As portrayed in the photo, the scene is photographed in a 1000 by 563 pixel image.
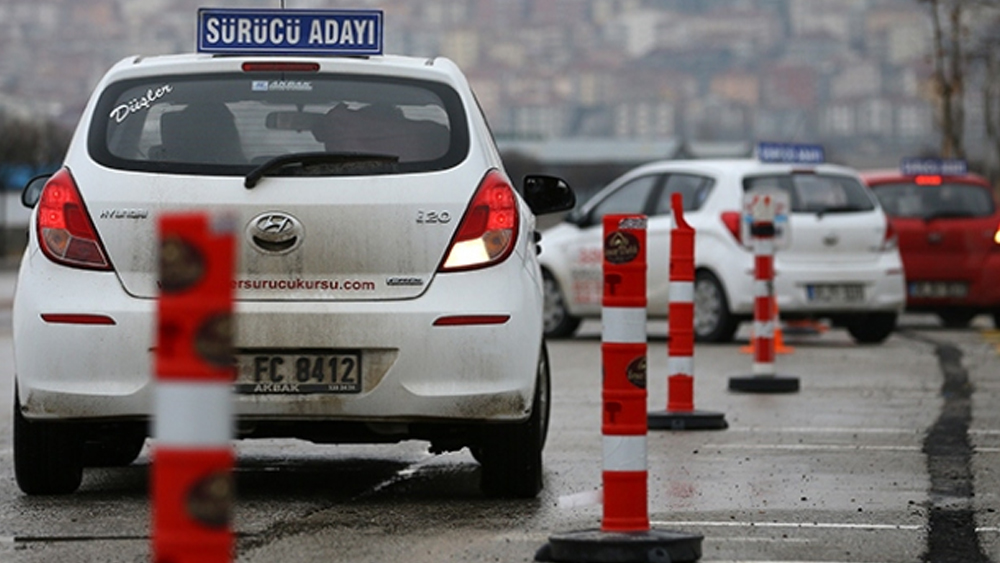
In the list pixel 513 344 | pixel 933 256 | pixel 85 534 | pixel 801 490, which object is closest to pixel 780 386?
pixel 801 490

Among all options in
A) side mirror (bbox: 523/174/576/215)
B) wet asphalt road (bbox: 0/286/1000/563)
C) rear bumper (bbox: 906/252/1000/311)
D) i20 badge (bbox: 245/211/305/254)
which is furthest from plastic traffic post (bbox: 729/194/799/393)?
rear bumper (bbox: 906/252/1000/311)

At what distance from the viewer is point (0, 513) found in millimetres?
7711

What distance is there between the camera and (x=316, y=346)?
7.68 metres

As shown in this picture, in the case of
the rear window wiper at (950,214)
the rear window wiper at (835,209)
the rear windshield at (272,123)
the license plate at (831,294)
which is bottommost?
A: the license plate at (831,294)

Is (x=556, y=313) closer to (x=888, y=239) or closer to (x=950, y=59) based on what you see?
(x=888, y=239)

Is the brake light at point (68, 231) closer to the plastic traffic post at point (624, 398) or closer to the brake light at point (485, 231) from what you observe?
the brake light at point (485, 231)

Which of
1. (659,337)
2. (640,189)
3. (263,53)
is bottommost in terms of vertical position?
(659,337)

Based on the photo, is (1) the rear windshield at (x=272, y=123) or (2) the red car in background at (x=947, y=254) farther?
(2) the red car in background at (x=947, y=254)

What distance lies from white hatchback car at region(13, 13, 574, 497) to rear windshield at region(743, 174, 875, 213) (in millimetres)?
11222

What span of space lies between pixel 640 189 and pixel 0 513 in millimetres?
12412

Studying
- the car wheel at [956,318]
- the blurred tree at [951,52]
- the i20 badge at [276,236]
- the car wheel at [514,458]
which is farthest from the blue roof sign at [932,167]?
the blurred tree at [951,52]

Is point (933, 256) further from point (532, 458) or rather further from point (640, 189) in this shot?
point (532, 458)

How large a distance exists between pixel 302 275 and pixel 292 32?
119 centimetres

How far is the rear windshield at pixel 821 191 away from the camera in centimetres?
1920
